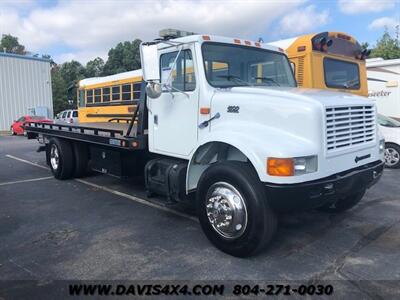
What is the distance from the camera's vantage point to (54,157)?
8.86 metres

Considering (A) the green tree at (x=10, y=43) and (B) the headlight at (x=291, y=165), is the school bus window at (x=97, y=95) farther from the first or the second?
(A) the green tree at (x=10, y=43)

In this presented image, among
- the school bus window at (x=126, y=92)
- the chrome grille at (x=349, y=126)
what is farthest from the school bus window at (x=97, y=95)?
the chrome grille at (x=349, y=126)

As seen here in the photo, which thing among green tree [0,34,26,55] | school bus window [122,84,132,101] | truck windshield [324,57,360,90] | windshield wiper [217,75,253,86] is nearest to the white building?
school bus window [122,84,132,101]

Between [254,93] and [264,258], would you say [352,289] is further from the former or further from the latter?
[254,93]

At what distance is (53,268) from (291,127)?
9.61 feet

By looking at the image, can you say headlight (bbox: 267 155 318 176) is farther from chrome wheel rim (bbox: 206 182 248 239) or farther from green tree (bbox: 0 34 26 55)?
green tree (bbox: 0 34 26 55)

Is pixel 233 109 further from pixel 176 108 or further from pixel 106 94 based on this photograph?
pixel 106 94

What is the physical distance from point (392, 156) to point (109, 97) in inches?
338

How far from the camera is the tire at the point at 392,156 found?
9.75 meters

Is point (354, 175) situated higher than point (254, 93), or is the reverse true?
point (254, 93)

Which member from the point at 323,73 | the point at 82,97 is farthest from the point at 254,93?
the point at 82,97

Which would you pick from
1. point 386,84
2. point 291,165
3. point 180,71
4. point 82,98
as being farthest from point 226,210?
point 82,98

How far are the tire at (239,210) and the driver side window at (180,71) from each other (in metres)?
1.27

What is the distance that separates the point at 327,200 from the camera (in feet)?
13.5
